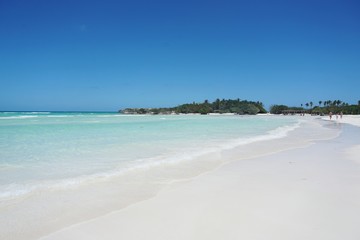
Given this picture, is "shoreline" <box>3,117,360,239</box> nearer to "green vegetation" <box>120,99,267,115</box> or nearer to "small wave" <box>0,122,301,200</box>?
"small wave" <box>0,122,301,200</box>

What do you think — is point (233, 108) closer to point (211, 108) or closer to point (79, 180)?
point (211, 108)

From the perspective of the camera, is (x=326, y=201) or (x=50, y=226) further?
(x=326, y=201)

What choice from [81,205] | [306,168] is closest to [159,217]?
[81,205]

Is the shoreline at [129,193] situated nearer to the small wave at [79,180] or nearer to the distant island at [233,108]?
the small wave at [79,180]

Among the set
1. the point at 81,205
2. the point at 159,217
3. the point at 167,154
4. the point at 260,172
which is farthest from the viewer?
the point at 167,154

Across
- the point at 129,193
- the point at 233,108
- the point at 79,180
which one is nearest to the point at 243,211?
the point at 129,193

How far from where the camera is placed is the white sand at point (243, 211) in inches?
116

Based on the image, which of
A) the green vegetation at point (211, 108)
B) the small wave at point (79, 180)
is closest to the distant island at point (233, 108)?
the green vegetation at point (211, 108)

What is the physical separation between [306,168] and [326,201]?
258 centimetres

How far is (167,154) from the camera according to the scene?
8531 mm

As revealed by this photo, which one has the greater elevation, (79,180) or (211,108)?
(211,108)

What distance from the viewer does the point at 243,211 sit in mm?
3564

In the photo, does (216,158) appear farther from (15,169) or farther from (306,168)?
(15,169)

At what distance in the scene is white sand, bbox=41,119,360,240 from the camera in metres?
2.95
